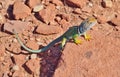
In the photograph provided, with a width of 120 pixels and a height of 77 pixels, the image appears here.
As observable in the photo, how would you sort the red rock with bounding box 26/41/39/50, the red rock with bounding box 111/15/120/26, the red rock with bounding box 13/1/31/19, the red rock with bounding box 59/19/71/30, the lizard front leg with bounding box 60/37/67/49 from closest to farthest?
the lizard front leg with bounding box 60/37/67/49
the red rock with bounding box 26/41/39/50
the red rock with bounding box 111/15/120/26
the red rock with bounding box 59/19/71/30
the red rock with bounding box 13/1/31/19

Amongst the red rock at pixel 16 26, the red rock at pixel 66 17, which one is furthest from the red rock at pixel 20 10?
the red rock at pixel 66 17

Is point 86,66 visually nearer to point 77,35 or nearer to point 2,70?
point 77,35

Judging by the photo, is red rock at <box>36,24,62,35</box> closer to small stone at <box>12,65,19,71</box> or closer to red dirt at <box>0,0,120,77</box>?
red dirt at <box>0,0,120,77</box>

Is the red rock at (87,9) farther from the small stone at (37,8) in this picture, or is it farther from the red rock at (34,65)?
the red rock at (34,65)

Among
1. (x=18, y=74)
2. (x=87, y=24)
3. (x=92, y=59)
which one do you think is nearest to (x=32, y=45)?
(x=18, y=74)

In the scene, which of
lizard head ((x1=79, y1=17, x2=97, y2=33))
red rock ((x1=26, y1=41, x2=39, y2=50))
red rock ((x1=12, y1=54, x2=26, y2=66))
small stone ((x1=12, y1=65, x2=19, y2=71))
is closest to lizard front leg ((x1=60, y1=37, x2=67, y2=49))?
lizard head ((x1=79, y1=17, x2=97, y2=33))

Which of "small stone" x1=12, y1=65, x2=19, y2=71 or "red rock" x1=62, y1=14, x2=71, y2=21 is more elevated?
"red rock" x1=62, y1=14, x2=71, y2=21

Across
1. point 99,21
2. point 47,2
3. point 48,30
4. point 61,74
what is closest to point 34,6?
point 47,2
